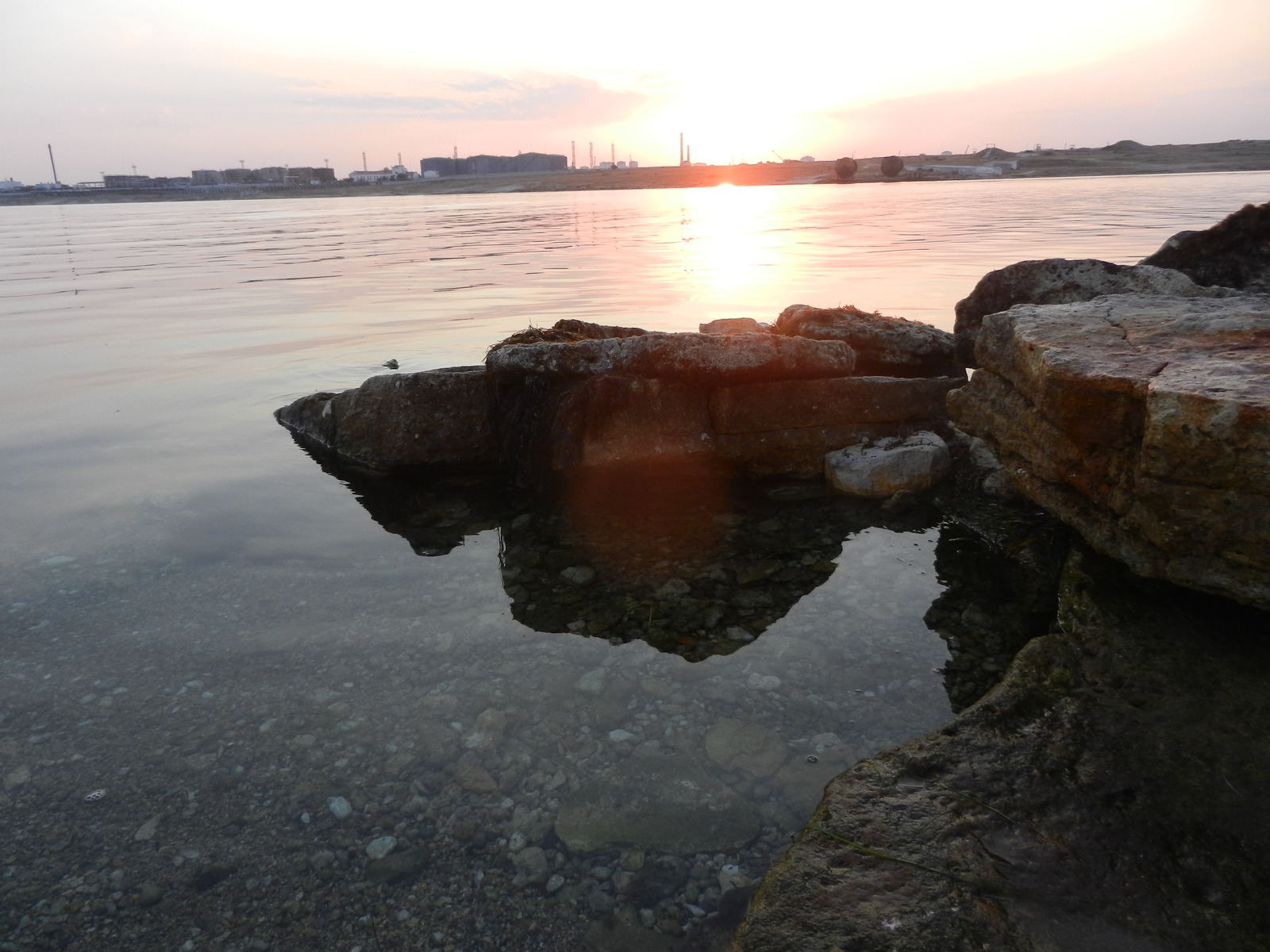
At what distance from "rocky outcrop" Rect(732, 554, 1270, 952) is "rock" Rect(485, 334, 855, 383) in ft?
9.85

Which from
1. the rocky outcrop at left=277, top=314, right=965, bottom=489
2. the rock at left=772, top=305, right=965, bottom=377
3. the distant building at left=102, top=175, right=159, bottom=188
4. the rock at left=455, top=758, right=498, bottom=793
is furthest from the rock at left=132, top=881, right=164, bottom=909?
the distant building at left=102, top=175, right=159, bottom=188

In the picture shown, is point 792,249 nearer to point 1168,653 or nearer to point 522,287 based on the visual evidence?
point 522,287

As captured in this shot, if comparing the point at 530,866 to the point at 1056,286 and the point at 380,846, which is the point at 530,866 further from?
the point at 1056,286

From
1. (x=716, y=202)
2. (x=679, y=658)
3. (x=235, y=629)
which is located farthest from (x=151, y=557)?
(x=716, y=202)

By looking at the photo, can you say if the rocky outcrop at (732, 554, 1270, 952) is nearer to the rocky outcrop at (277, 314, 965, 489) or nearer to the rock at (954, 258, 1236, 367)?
the rocky outcrop at (277, 314, 965, 489)

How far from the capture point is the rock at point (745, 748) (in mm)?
2730

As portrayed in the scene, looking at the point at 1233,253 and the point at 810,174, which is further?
the point at 810,174

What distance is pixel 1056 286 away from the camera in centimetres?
580

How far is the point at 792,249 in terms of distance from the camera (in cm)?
1888

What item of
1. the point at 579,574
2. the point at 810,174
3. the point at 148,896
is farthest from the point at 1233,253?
the point at 810,174

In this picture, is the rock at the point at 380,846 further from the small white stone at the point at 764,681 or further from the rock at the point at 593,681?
the small white stone at the point at 764,681

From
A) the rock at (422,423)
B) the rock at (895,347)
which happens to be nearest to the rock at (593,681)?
the rock at (422,423)

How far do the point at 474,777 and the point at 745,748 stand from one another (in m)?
0.99

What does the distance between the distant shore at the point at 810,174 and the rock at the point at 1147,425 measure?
73938mm
